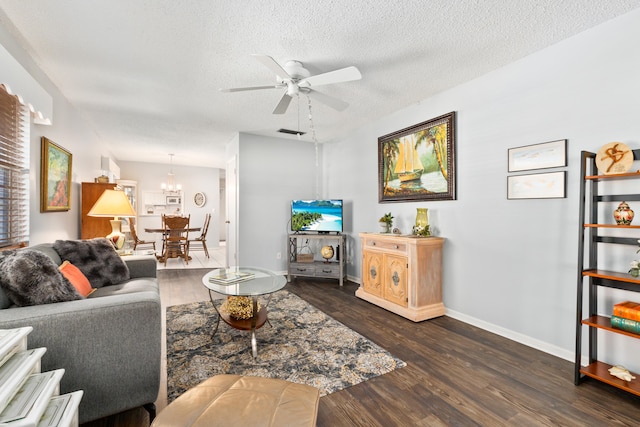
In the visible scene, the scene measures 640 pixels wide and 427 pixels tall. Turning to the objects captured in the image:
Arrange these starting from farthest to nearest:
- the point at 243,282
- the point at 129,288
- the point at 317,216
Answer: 1. the point at 317,216
2. the point at 243,282
3. the point at 129,288

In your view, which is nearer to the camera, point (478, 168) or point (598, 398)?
point (598, 398)

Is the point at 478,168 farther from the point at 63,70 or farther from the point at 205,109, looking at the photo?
the point at 63,70

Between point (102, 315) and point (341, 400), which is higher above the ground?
point (102, 315)

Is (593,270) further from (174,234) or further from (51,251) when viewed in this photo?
(174,234)

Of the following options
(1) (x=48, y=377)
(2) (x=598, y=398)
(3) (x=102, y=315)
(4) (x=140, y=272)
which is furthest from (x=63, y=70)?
(2) (x=598, y=398)

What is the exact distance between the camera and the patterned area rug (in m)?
1.97

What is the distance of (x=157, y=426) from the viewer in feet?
3.25

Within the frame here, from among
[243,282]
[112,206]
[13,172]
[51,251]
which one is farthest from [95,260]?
[243,282]

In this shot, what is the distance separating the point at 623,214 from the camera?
184 cm

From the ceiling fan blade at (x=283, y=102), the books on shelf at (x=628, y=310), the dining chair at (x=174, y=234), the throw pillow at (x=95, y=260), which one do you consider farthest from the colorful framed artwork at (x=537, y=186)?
the dining chair at (x=174, y=234)

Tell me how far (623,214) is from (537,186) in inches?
25.3

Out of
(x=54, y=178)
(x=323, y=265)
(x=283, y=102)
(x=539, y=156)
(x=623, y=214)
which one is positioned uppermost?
(x=283, y=102)

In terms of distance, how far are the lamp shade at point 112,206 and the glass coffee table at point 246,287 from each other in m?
1.45

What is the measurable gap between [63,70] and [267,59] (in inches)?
88.4
